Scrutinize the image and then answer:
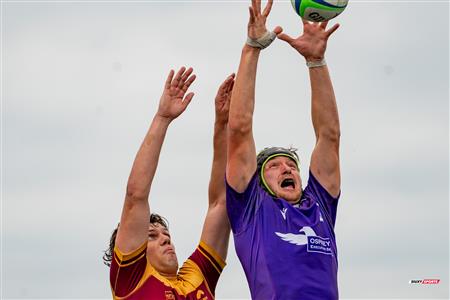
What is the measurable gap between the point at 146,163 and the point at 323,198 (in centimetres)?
240

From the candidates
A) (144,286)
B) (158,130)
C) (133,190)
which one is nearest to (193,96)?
(158,130)

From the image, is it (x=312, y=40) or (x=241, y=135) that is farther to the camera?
(x=312, y=40)

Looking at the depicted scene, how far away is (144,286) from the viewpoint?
12.7 metres

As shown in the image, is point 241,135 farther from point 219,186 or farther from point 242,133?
point 219,186

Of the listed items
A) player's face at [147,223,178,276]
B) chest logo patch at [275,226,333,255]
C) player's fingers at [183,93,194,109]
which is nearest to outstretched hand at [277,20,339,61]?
player's fingers at [183,93,194,109]

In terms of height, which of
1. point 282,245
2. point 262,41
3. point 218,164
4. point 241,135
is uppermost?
point 262,41

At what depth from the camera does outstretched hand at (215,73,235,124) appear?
13.8 m

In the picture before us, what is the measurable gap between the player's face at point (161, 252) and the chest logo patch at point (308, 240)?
1.92m

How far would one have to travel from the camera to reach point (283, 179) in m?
12.7

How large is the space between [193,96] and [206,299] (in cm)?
279

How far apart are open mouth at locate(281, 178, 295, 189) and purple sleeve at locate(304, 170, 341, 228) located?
264mm

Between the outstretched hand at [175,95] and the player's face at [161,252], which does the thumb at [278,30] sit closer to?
the outstretched hand at [175,95]

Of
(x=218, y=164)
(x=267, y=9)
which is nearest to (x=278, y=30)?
(x=267, y=9)

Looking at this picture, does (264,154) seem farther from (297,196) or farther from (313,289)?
(313,289)
